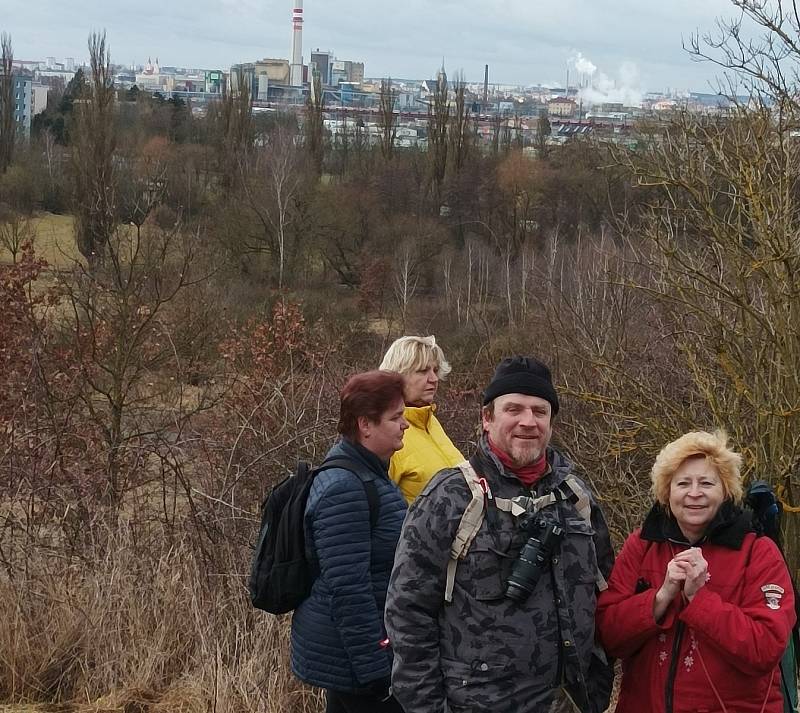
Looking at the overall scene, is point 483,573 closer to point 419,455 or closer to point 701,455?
point 701,455

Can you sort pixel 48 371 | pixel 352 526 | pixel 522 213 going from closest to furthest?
pixel 352 526 → pixel 48 371 → pixel 522 213

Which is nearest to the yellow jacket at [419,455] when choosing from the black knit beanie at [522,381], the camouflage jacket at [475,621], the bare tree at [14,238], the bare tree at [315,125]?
the black knit beanie at [522,381]

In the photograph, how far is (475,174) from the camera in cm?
4231

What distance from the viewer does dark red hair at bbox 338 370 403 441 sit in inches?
118

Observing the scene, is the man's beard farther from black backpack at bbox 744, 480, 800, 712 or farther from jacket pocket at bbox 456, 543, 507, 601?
black backpack at bbox 744, 480, 800, 712

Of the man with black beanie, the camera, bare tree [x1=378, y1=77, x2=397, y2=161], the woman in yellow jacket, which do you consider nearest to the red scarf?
the man with black beanie

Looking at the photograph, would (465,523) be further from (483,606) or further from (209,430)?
(209,430)

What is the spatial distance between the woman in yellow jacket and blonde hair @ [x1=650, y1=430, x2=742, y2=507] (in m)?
0.92

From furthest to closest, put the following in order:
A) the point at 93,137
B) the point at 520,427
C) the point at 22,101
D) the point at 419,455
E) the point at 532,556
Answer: the point at 22,101, the point at 93,137, the point at 419,455, the point at 520,427, the point at 532,556

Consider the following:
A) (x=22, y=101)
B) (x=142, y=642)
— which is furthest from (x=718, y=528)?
(x=22, y=101)

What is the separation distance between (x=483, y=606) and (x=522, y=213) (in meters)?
36.6

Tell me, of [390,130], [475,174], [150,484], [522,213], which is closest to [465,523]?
[150,484]

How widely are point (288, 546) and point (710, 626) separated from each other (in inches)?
44.5

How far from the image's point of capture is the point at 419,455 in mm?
3467
